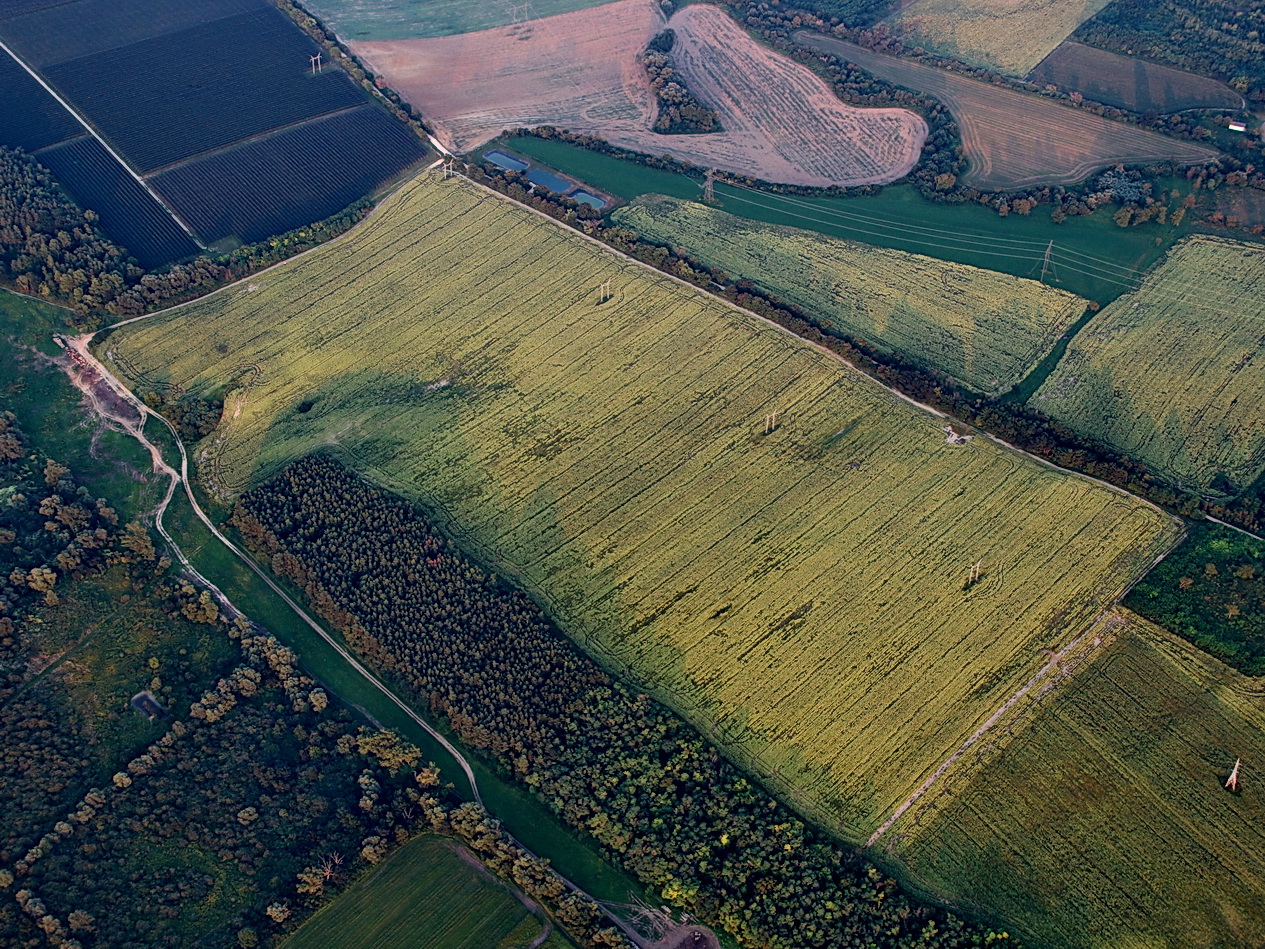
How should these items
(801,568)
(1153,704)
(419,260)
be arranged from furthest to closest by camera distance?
1. (419,260)
2. (801,568)
3. (1153,704)

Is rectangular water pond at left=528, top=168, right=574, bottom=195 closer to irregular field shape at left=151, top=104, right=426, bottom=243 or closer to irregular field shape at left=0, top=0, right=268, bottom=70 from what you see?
irregular field shape at left=151, top=104, right=426, bottom=243

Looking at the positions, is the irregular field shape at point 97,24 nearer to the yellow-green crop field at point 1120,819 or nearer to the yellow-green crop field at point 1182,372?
the yellow-green crop field at point 1182,372

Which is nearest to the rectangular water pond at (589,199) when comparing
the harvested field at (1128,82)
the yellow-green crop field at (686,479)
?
the yellow-green crop field at (686,479)

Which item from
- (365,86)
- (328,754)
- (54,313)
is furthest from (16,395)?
(365,86)

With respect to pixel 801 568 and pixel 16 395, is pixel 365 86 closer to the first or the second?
pixel 16 395

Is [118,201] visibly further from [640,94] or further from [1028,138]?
[1028,138]

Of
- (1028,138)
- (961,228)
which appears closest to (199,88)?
(961,228)
